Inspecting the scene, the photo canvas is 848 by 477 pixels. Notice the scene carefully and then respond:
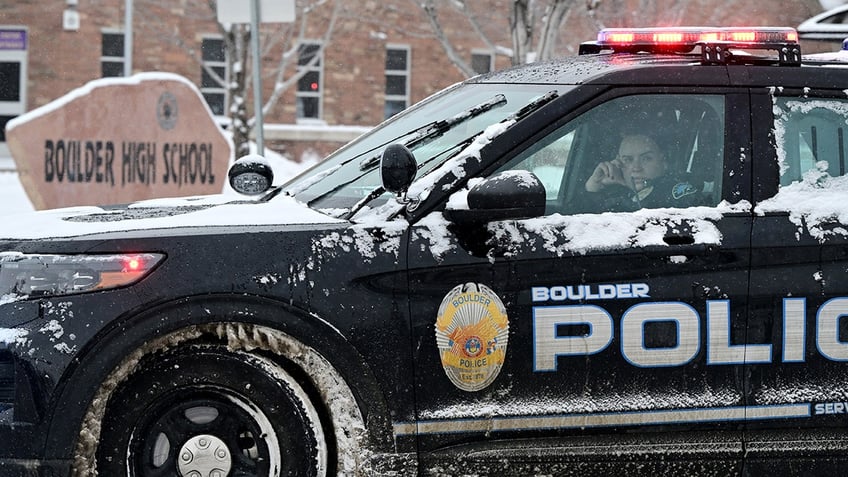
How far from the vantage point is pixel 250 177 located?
196 inches

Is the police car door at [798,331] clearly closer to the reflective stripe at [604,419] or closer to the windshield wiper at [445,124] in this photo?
the reflective stripe at [604,419]

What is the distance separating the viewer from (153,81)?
42.2 feet

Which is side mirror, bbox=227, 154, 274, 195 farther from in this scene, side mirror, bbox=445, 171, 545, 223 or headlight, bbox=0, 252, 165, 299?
side mirror, bbox=445, 171, 545, 223

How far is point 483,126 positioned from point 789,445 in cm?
142

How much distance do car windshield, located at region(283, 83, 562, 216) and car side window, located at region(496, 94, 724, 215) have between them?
22 cm

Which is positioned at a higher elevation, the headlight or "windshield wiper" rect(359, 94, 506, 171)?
"windshield wiper" rect(359, 94, 506, 171)

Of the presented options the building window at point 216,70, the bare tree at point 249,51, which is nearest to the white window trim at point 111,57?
the bare tree at point 249,51

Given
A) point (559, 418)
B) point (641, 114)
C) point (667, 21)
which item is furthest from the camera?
point (667, 21)

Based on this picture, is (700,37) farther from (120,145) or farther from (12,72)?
(12,72)

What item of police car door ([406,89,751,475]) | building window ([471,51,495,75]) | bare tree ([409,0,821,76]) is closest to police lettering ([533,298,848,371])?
police car door ([406,89,751,475])

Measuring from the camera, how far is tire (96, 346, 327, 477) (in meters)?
3.57

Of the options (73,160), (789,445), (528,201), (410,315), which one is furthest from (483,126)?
(73,160)

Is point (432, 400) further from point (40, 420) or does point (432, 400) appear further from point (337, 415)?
point (40, 420)

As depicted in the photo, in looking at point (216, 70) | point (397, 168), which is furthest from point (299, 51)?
point (397, 168)
